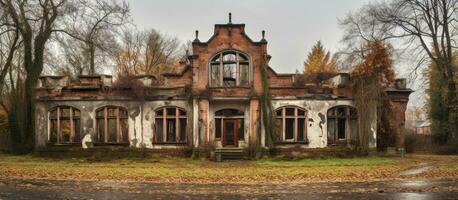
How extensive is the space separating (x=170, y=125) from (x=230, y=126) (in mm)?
3572

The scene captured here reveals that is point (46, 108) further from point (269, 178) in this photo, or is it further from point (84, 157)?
point (269, 178)

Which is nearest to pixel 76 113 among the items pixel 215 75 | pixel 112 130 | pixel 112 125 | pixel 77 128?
pixel 77 128

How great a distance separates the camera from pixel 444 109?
37.7 metres

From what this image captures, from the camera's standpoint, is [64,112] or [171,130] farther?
[64,112]

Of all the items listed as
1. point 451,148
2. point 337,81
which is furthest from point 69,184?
point 451,148

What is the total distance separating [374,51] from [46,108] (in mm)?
19485

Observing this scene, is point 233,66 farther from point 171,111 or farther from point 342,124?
point 342,124

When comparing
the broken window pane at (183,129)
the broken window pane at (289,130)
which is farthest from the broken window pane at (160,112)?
the broken window pane at (289,130)

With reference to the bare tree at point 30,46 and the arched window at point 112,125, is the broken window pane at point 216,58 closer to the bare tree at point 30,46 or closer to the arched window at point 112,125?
the arched window at point 112,125

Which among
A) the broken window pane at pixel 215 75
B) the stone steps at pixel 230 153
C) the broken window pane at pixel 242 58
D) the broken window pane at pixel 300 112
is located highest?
the broken window pane at pixel 242 58

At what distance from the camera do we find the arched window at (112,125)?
2920cm

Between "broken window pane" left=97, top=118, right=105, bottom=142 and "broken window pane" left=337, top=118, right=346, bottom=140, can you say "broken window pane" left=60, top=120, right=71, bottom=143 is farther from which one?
"broken window pane" left=337, top=118, right=346, bottom=140

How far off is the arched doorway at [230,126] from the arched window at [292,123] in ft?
7.30

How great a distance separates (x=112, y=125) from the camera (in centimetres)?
2991
